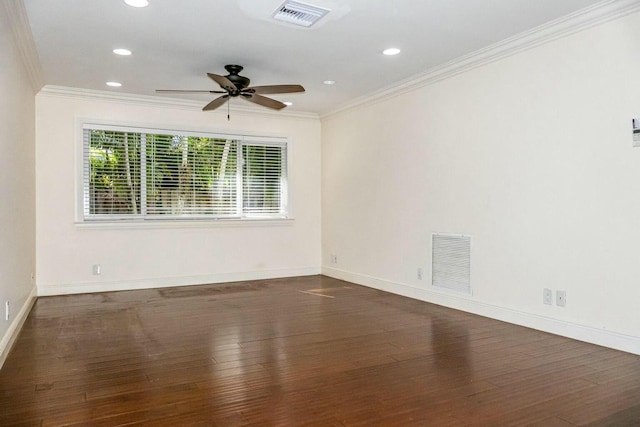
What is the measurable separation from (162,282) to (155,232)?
0.70m

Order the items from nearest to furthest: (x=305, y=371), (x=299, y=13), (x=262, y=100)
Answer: (x=305, y=371)
(x=299, y=13)
(x=262, y=100)

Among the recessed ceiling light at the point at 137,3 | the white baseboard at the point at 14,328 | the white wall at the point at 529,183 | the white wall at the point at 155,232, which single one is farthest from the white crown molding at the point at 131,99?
the recessed ceiling light at the point at 137,3

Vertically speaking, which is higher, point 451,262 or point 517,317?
point 451,262

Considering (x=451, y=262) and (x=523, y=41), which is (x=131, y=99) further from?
(x=523, y=41)

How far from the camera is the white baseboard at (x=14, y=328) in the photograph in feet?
10.4

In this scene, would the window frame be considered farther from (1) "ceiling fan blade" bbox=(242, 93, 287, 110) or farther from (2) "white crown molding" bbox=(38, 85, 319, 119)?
(1) "ceiling fan blade" bbox=(242, 93, 287, 110)

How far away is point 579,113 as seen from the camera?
11.8 ft

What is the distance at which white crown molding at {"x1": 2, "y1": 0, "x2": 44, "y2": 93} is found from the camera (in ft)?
10.6

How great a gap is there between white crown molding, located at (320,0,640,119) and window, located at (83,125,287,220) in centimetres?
226

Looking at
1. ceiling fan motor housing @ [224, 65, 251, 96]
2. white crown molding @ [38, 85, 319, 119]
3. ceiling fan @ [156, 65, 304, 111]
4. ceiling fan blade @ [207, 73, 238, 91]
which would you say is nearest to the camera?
ceiling fan blade @ [207, 73, 238, 91]

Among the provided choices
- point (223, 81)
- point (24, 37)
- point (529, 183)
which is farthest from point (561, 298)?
point (24, 37)

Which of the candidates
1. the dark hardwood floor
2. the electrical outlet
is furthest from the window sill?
the electrical outlet

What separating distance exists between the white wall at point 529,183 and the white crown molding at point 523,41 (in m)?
0.06

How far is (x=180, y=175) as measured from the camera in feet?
20.6
